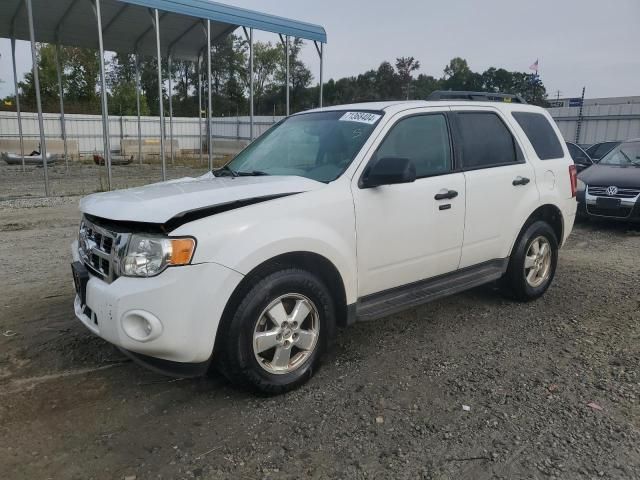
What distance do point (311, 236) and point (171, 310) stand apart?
97 cm

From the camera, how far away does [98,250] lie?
10.5 feet

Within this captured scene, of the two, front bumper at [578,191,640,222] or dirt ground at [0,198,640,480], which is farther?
front bumper at [578,191,640,222]

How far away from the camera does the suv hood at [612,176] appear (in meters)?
8.94

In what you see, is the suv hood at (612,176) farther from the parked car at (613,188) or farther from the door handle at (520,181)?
the door handle at (520,181)

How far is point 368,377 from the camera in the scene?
3617 millimetres

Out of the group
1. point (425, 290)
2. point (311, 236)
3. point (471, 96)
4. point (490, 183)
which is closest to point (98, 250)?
point (311, 236)

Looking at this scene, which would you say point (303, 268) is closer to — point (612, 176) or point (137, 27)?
point (612, 176)

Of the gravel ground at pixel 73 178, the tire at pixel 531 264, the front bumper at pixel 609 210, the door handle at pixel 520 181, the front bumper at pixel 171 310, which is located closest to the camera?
the front bumper at pixel 171 310

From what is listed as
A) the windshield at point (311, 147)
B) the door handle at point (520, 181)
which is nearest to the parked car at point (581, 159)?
the door handle at point (520, 181)

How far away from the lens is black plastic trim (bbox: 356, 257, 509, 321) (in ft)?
12.3

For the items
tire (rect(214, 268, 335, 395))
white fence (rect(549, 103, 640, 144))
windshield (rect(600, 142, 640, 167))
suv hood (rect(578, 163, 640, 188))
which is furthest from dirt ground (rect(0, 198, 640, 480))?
white fence (rect(549, 103, 640, 144))

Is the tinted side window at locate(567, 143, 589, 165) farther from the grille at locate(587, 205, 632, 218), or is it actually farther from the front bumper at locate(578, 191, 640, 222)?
the grille at locate(587, 205, 632, 218)

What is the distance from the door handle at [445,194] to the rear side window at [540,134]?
1.43 m

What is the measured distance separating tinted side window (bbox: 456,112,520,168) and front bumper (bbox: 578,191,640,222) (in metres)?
5.16
